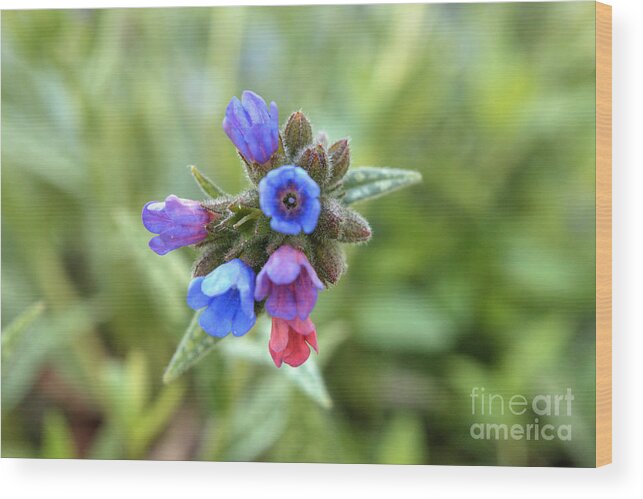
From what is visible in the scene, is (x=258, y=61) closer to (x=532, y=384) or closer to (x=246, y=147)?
(x=246, y=147)

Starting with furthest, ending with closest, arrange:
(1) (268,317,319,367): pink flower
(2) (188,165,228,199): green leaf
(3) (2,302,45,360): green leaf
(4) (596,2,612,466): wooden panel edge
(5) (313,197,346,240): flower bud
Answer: (3) (2,302,45,360): green leaf, (4) (596,2,612,466): wooden panel edge, (2) (188,165,228,199): green leaf, (5) (313,197,346,240): flower bud, (1) (268,317,319,367): pink flower

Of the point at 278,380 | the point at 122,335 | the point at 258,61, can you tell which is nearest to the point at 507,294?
the point at 278,380

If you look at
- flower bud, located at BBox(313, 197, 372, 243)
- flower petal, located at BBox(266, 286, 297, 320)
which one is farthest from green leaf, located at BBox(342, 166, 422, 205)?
flower petal, located at BBox(266, 286, 297, 320)

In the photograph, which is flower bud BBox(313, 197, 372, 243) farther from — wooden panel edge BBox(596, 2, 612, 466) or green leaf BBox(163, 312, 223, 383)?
wooden panel edge BBox(596, 2, 612, 466)

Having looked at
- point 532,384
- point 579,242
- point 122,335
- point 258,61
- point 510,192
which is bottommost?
point 532,384

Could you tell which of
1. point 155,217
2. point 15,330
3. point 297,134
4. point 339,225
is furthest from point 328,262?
point 15,330

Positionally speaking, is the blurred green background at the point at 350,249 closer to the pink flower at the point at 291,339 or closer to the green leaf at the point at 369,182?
the green leaf at the point at 369,182

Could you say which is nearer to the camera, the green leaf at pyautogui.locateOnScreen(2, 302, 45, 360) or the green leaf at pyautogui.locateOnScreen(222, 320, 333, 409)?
the green leaf at pyautogui.locateOnScreen(222, 320, 333, 409)

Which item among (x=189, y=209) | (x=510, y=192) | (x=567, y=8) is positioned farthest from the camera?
(x=510, y=192)

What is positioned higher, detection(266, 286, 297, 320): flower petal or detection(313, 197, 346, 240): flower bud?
detection(313, 197, 346, 240): flower bud
